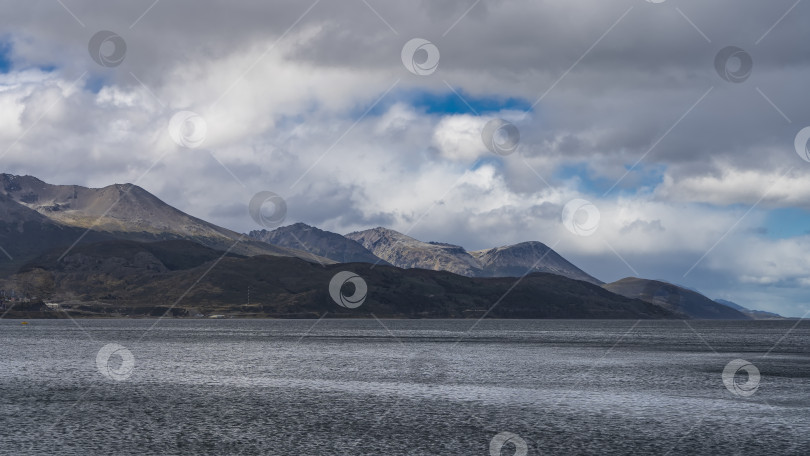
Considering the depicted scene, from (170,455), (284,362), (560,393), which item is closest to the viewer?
(170,455)

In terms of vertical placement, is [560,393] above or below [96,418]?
above

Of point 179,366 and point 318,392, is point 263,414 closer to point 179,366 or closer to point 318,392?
point 318,392

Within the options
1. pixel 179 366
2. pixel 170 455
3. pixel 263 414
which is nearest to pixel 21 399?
pixel 263 414

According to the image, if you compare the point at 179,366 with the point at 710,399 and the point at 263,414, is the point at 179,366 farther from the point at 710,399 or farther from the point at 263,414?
the point at 710,399

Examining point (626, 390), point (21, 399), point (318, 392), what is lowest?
point (21, 399)

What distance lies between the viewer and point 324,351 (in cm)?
16200

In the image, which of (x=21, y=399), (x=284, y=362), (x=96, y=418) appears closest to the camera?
(x=96, y=418)

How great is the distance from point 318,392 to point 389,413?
19.1 metres

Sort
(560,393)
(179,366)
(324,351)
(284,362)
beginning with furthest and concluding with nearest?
(324,351)
(284,362)
(179,366)
(560,393)

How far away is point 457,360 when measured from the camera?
435ft

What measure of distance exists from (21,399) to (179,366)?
43852mm

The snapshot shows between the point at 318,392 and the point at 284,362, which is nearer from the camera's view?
the point at 318,392

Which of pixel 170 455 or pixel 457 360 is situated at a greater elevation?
pixel 457 360

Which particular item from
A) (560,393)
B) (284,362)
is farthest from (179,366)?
(560,393)
